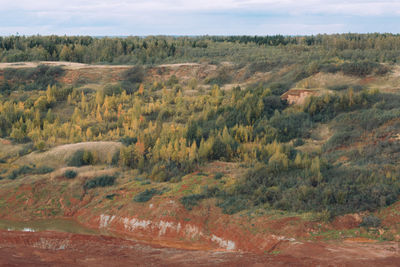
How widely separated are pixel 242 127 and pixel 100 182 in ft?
24.6

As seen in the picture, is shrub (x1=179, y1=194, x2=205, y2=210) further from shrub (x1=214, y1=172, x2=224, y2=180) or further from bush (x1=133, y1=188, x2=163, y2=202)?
shrub (x1=214, y1=172, x2=224, y2=180)

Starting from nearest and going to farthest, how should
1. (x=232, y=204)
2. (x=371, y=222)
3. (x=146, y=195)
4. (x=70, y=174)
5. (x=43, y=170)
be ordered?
(x=371, y=222), (x=232, y=204), (x=146, y=195), (x=70, y=174), (x=43, y=170)

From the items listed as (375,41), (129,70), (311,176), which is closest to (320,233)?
(311,176)

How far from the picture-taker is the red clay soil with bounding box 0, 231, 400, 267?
8344 millimetres

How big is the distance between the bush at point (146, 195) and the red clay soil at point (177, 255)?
13.5 ft

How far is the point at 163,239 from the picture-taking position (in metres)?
13.2

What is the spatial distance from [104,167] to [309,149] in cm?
870

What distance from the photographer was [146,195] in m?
15.0

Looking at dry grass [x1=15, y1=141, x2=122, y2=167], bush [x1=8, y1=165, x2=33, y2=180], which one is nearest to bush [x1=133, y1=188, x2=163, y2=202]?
dry grass [x1=15, y1=141, x2=122, y2=167]

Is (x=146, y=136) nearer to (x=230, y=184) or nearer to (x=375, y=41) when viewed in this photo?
(x=230, y=184)

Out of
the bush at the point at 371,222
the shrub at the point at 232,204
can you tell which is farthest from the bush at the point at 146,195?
the bush at the point at 371,222

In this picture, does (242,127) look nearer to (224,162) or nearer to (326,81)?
(224,162)

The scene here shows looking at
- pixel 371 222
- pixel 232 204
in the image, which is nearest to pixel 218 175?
pixel 232 204

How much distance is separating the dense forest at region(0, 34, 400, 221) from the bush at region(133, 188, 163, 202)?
1.30m
